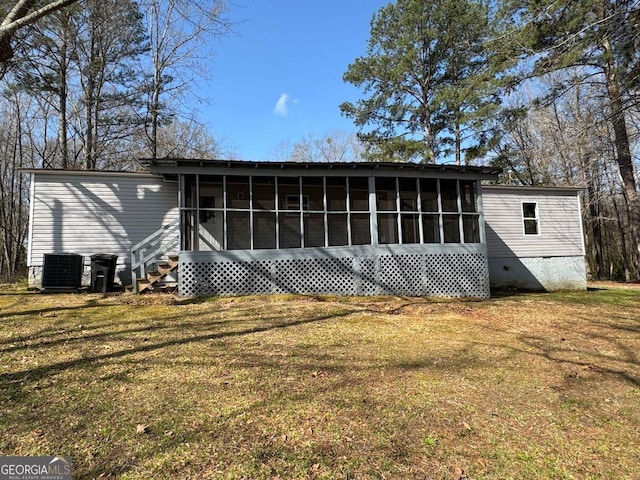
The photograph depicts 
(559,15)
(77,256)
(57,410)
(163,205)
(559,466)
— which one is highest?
(559,15)

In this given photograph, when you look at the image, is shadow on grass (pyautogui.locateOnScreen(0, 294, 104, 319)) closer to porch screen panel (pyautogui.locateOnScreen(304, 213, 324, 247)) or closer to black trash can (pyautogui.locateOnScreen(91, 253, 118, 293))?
black trash can (pyautogui.locateOnScreen(91, 253, 118, 293))

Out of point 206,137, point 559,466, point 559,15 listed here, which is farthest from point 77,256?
point 559,15

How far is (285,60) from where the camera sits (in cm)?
1311

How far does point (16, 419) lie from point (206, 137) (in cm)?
1959

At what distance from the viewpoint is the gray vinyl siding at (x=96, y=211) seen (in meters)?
9.49

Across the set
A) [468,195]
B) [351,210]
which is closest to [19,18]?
[351,210]

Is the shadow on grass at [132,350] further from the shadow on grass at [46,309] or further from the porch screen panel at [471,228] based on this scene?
the porch screen panel at [471,228]

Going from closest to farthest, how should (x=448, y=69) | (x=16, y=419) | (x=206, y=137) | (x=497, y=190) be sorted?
(x=16, y=419) → (x=497, y=190) → (x=448, y=69) → (x=206, y=137)

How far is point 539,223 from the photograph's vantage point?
1319 cm

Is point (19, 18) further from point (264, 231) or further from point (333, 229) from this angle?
point (333, 229)

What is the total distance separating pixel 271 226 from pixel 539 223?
9.70 metres

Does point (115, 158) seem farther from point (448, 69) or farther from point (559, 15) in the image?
point (559, 15)

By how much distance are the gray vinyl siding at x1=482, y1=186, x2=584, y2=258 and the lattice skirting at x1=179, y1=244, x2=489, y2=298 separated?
9.98ft

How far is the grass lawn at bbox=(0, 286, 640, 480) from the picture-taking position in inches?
96.0
